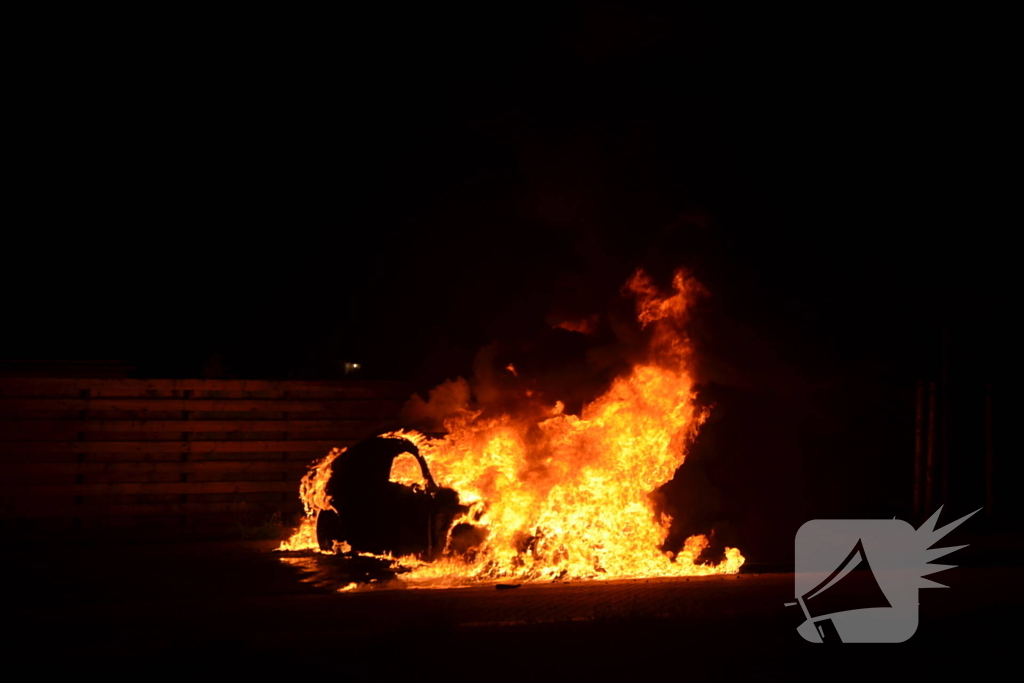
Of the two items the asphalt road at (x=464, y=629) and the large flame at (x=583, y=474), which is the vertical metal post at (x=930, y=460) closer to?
the asphalt road at (x=464, y=629)

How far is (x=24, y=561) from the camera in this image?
9469 mm

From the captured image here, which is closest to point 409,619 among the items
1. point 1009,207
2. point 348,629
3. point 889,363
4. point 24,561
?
point 348,629

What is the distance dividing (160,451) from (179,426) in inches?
15.8

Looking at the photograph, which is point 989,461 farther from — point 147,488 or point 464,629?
point 147,488

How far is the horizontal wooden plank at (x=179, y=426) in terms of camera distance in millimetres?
10953

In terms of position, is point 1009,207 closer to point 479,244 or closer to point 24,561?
point 479,244

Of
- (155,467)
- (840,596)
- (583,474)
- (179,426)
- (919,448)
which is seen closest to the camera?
(840,596)

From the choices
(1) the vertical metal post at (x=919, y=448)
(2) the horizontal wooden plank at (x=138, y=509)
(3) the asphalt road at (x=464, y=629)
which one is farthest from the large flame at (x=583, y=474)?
(1) the vertical metal post at (x=919, y=448)

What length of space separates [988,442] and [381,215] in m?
11.9

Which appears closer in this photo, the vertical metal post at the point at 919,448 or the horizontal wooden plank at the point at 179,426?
the horizontal wooden plank at the point at 179,426

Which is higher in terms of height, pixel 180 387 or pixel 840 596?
pixel 180 387

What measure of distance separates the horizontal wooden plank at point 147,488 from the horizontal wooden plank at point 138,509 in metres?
0.16

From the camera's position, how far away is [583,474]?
9.48 meters

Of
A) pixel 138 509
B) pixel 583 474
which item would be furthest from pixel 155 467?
pixel 583 474
